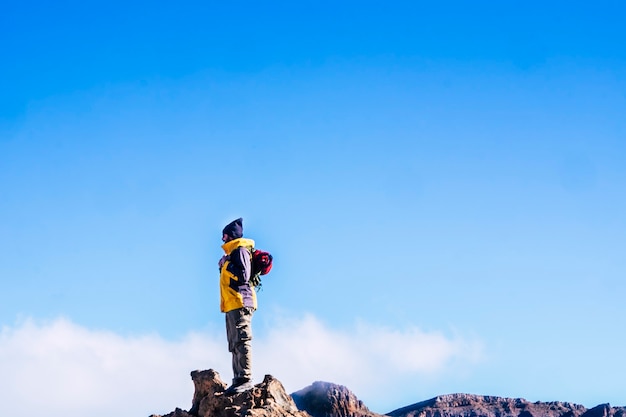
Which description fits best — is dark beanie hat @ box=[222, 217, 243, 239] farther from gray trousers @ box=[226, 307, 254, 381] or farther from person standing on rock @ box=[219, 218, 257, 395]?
Answer: gray trousers @ box=[226, 307, 254, 381]

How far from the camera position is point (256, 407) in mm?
14586

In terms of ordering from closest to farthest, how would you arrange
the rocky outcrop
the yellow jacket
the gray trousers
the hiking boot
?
the hiking boot → the gray trousers → the yellow jacket → the rocky outcrop

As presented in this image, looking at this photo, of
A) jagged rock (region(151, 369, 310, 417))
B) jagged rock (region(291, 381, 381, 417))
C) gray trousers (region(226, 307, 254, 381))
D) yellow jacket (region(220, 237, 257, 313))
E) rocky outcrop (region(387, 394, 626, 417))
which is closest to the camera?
jagged rock (region(151, 369, 310, 417))

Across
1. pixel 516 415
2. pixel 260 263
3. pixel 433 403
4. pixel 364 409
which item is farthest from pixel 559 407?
pixel 260 263

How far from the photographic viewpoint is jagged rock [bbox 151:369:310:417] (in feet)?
47.7

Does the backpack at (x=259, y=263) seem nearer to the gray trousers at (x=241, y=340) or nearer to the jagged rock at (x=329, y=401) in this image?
the gray trousers at (x=241, y=340)

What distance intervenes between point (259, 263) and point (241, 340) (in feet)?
4.69

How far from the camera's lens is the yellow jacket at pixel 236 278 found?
1606cm

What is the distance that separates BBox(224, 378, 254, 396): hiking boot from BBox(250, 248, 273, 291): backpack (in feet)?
5.85

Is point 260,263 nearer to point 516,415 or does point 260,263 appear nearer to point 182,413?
point 182,413

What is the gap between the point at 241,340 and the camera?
52.3ft

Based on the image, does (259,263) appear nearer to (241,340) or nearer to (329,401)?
(241,340)

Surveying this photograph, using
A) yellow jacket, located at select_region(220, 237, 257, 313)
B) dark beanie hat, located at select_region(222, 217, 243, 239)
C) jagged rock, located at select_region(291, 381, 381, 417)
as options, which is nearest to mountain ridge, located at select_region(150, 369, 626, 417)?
jagged rock, located at select_region(291, 381, 381, 417)

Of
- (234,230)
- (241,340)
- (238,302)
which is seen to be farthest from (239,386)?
(234,230)
